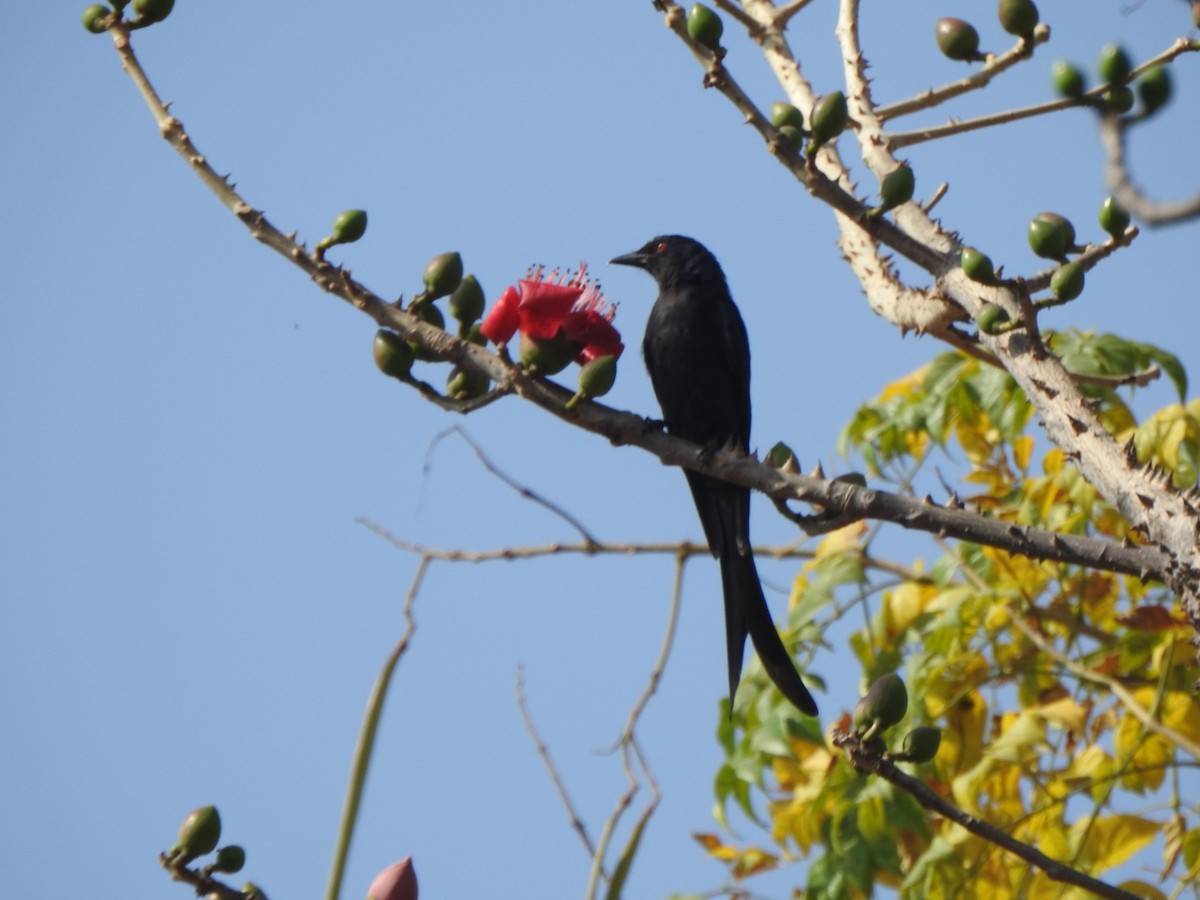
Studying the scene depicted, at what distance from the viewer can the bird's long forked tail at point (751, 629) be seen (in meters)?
2.96

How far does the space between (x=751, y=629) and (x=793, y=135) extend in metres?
1.17

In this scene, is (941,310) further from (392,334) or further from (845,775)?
(845,775)

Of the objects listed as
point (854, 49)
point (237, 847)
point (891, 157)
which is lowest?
point (237, 847)

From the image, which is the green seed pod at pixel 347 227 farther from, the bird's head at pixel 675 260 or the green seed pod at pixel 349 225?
the bird's head at pixel 675 260

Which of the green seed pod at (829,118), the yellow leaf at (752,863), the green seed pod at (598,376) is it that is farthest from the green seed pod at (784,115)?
the yellow leaf at (752,863)

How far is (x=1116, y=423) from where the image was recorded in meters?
4.08

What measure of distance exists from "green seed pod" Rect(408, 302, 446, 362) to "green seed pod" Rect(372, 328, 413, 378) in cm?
2

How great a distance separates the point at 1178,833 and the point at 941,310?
169 centimetres

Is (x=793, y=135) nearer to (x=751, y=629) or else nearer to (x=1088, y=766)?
(x=751, y=629)

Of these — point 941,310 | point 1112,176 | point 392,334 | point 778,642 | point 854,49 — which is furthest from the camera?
point 854,49

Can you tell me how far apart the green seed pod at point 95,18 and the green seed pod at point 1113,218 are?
1823 mm

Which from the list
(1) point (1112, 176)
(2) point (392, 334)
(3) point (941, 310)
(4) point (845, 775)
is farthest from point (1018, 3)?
(4) point (845, 775)

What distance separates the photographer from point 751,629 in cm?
329

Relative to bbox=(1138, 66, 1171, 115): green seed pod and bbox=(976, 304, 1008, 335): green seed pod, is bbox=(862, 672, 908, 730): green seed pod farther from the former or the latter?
bbox=(1138, 66, 1171, 115): green seed pod
